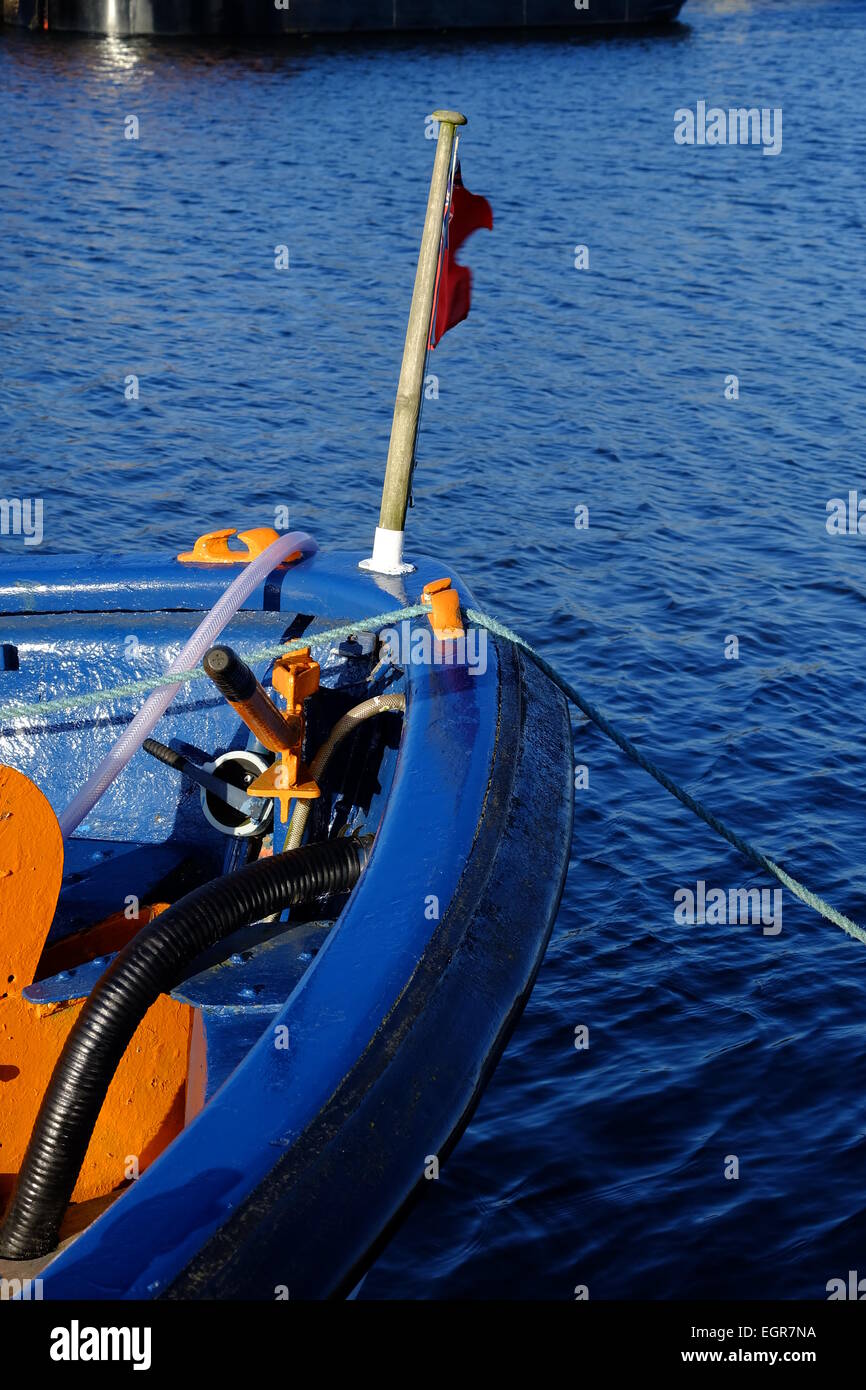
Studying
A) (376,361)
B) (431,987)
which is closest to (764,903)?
(431,987)

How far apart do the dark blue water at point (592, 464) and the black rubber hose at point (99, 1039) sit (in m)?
2.36

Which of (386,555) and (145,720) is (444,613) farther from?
(145,720)

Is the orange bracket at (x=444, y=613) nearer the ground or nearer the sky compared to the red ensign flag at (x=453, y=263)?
nearer the ground

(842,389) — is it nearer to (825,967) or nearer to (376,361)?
(376,361)

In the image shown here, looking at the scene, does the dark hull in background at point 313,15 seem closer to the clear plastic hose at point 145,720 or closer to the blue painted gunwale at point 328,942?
the blue painted gunwale at point 328,942

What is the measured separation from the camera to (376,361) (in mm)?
19938

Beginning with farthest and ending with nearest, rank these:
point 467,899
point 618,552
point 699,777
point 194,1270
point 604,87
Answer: point 604,87, point 618,552, point 699,777, point 467,899, point 194,1270

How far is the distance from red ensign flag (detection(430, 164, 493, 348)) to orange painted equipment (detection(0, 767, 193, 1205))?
2735 millimetres

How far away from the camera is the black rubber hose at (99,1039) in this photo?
15.4ft

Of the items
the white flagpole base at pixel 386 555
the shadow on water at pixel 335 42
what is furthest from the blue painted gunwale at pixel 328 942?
the shadow on water at pixel 335 42

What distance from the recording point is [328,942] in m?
4.72

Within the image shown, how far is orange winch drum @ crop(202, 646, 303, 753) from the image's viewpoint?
5.36 meters

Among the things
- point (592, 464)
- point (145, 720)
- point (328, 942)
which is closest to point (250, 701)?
point (145, 720)

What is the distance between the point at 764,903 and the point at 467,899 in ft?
16.4
